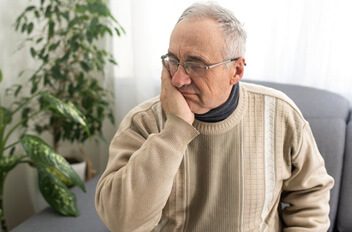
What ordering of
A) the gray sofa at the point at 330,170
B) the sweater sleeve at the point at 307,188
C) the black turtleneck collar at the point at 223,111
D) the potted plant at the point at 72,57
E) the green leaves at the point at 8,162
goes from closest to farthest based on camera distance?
the black turtleneck collar at the point at 223,111, the sweater sleeve at the point at 307,188, the gray sofa at the point at 330,170, the green leaves at the point at 8,162, the potted plant at the point at 72,57

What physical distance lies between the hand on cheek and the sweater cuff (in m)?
0.02

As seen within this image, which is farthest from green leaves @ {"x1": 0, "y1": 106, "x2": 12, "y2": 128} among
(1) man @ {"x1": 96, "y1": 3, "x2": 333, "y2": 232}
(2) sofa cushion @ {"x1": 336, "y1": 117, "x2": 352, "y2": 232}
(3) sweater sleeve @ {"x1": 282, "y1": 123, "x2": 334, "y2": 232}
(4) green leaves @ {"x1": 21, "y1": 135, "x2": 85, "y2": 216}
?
(2) sofa cushion @ {"x1": 336, "y1": 117, "x2": 352, "y2": 232}

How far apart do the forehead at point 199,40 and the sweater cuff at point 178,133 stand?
0.17m

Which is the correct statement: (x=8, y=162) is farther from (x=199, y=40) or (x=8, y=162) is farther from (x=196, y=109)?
(x=199, y=40)

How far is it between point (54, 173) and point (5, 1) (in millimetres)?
959

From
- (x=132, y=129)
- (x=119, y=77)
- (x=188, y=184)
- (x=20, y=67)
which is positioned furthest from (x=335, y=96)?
(x=20, y=67)

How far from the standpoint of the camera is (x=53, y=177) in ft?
5.40

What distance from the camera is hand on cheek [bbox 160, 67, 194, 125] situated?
3.40 feet

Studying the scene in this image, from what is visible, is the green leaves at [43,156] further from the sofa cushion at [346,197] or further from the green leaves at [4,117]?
the sofa cushion at [346,197]

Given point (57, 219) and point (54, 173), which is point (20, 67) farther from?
point (57, 219)

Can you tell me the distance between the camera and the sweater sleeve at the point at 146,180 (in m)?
1.00

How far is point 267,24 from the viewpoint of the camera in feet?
6.17

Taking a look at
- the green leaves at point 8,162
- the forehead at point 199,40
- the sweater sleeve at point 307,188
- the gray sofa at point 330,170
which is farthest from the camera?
the green leaves at point 8,162

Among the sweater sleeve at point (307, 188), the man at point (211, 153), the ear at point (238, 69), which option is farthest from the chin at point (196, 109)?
the sweater sleeve at point (307, 188)
